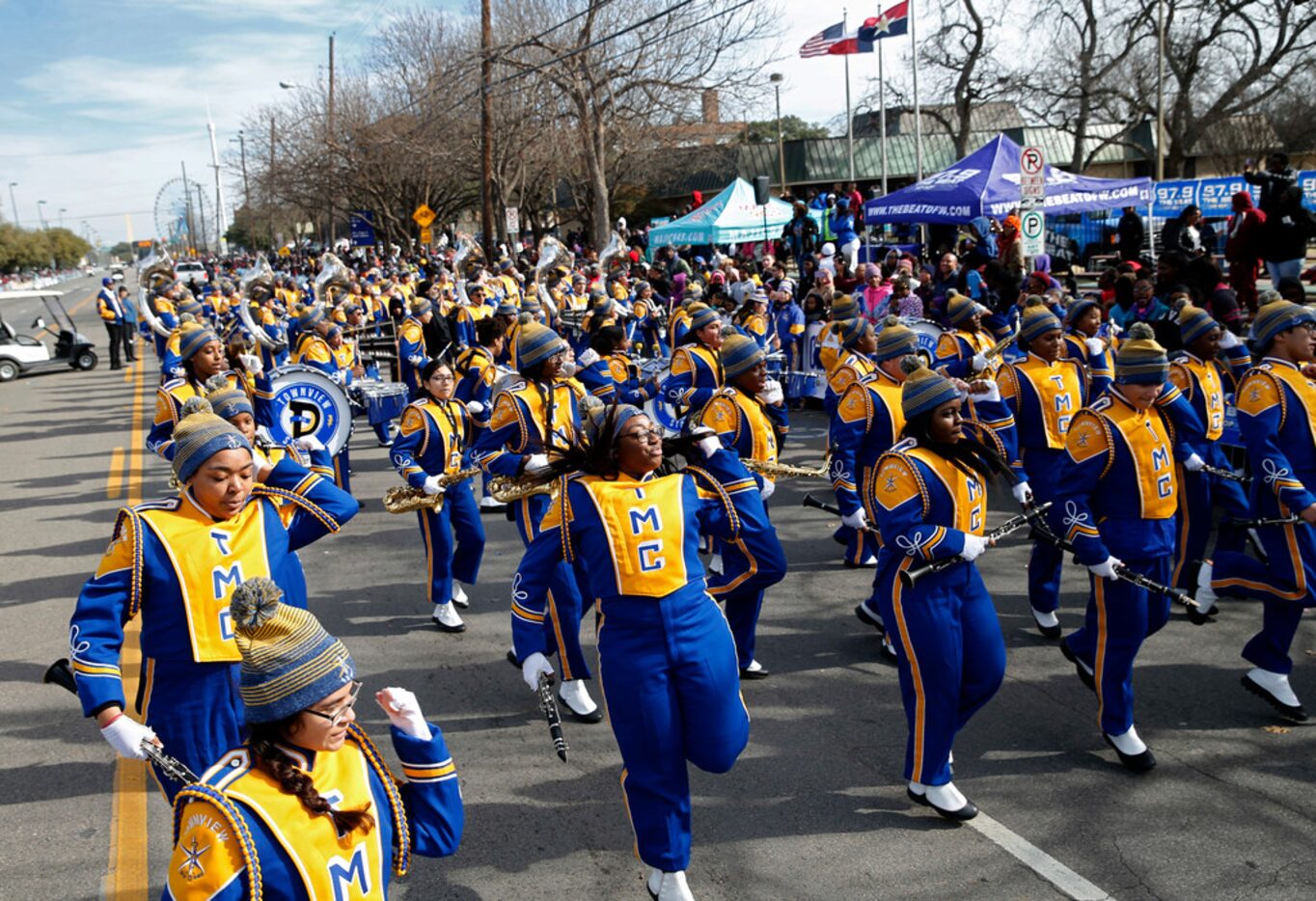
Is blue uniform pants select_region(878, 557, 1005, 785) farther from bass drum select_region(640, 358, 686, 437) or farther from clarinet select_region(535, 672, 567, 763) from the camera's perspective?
bass drum select_region(640, 358, 686, 437)

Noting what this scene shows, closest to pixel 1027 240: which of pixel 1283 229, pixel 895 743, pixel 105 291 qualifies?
pixel 1283 229

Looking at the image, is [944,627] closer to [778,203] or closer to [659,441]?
[659,441]

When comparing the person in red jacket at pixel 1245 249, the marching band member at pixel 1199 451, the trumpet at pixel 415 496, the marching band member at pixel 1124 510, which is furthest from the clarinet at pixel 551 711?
the person in red jacket at pixel 1245 249

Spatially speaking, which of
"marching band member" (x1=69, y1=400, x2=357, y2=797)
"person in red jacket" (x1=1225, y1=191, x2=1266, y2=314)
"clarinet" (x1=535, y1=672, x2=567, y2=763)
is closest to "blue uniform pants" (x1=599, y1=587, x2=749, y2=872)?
"clarinet" (x1=535, y1=672, x2=567, y2=763)

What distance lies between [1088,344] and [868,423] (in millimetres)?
2260

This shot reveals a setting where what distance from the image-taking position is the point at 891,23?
2531 centimetres

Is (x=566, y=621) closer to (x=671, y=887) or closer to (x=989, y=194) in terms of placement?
(x=671, y=887)

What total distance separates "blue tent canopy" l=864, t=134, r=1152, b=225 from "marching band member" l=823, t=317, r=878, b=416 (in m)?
8.95

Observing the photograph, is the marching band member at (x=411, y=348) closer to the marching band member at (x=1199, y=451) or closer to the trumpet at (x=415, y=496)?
the trumpet at (x=415, y=496)

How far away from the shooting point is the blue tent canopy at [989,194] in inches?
674

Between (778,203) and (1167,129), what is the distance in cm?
2170

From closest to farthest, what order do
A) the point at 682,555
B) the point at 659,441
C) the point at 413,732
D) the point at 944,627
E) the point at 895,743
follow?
1. the point at 413,732
2. the point at 682,555
3. the point at 659,441
4. the point at 944,627
5. the point at 895,743

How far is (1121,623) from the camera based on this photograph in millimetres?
5359

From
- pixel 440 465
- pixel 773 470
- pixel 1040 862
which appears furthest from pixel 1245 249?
pixel 1040 862
